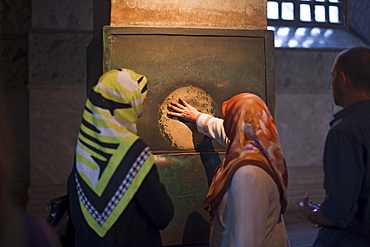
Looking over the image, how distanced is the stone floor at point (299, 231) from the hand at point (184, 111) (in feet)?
10.8

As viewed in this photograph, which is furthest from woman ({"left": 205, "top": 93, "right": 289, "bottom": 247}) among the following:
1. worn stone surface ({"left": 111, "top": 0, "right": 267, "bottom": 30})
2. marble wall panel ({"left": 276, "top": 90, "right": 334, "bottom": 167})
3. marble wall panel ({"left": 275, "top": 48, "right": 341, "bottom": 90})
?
marble wall panel ({"left": 275, "top": 48, "right": 341, "bottom": 90})

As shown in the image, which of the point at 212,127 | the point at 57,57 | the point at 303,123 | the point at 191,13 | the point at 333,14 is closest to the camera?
the point at 212,127

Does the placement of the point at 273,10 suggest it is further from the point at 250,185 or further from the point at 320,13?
the point at 250,185

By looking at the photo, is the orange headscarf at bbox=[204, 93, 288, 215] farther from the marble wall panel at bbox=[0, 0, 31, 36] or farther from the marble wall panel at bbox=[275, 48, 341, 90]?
the marble wall panel at bbox=[0, 0, 31, 36]

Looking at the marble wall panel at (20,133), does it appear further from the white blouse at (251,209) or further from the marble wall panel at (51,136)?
the white blouse at (251,209)

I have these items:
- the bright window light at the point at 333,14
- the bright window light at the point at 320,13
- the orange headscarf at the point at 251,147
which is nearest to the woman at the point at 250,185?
the orange headscarf at the point at 251,147

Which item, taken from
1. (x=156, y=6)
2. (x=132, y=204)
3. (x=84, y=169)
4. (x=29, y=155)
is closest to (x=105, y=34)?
(x=156, y=6)

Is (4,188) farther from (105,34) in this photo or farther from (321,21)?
(321,21)

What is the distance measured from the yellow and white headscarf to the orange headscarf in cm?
37

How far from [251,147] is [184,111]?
0.72m

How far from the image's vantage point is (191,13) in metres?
2.69

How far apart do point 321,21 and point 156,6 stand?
18.5 ft

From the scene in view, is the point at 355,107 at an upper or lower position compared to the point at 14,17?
lower

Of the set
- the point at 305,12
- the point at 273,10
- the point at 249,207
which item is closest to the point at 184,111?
the point at 249,207
